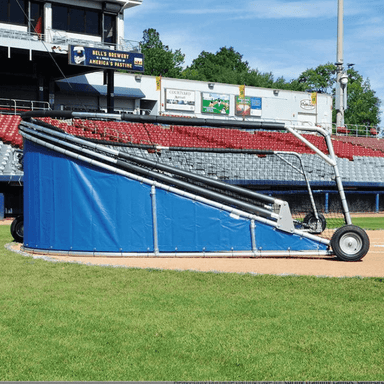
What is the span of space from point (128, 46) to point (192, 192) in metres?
25.6

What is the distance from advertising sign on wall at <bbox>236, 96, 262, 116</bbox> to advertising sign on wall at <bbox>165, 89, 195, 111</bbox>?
4552 millimetres

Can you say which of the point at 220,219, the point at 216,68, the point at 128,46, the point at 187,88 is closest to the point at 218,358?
the point at 220,219

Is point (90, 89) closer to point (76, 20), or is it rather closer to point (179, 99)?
point (76, 20)

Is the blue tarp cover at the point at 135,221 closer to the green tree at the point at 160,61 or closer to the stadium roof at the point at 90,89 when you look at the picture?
the stadium roof at the point at 90,89

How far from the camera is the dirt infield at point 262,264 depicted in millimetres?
9227

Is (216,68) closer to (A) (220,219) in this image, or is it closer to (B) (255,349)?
(A) (220,219)

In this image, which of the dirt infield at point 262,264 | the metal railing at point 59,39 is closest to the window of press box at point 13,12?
the metal railing at point 59,39

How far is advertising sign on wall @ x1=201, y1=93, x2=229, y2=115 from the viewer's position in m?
45.1

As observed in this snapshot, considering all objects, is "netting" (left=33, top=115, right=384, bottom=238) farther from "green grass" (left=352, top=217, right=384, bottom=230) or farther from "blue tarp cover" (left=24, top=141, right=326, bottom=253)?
"blue tarp cover" (left=24, top=141, right=326, bottom=253)

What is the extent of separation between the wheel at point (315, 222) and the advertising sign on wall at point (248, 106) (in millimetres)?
32470

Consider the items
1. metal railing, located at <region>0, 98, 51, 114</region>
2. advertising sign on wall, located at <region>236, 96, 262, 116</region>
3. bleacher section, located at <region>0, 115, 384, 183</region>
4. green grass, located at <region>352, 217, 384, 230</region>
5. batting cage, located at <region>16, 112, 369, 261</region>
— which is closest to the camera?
batting cage, located at <region>16, 112, 369, 261</region>

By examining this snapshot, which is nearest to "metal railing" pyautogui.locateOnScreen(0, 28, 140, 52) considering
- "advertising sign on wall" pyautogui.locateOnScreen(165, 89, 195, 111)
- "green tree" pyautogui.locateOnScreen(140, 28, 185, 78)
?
"advertising sign on wall" pyautogui.locateOnScreen(165, 89, 195, 111)

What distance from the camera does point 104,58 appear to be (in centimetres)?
3127

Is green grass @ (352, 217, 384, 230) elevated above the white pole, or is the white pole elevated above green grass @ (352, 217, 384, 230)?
the white pole
